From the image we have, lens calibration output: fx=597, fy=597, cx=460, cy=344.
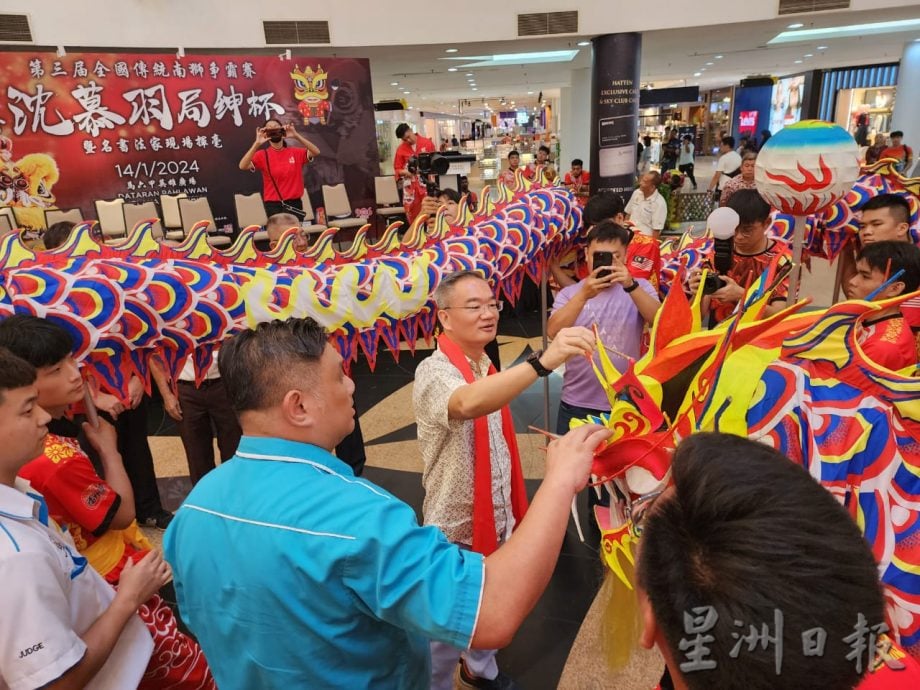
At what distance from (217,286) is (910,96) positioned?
13.2 meters

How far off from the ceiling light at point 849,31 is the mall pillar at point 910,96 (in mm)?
1938

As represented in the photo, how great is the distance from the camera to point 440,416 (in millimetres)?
1515

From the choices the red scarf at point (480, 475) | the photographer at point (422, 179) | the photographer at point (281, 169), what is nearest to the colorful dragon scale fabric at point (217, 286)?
the red scarf at point (480, 475)

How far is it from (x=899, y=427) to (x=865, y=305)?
284 mm

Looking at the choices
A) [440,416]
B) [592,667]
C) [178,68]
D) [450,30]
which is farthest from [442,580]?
[450,30]

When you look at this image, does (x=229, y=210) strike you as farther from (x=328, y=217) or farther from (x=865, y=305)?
(x=865, y=305)

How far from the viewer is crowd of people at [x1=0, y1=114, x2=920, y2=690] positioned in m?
0.54

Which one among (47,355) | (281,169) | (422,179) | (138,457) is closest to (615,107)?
(422,179)

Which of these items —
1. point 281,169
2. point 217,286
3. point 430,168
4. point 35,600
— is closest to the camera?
point 35,600

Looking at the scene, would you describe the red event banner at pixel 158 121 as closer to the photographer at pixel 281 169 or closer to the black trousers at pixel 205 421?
the photographer at pixel 281 169

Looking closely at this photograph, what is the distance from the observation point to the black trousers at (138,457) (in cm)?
263

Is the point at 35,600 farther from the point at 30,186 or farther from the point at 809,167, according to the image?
the point at 30,186

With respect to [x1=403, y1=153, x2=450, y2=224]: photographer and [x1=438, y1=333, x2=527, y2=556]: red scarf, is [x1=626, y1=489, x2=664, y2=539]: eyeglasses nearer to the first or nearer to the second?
[x1=438, y1=333, x2=527, y2=556]: red scarf

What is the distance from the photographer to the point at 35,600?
93 cm
